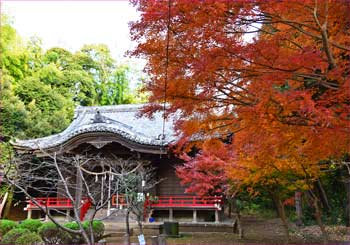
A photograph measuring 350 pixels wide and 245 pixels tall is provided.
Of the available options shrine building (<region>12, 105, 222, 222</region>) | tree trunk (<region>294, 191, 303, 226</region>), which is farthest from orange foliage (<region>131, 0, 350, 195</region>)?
tree trunk (<region>294, 191, 303, 226</region>)

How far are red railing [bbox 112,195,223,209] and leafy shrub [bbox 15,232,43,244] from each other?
465cm

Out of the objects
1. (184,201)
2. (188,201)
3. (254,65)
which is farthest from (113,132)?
(254,65)

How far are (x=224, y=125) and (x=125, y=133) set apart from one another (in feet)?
29.3

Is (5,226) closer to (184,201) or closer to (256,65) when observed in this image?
(184,201)

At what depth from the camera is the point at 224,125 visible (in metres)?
5.12

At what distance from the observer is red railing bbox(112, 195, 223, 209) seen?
13234 mm

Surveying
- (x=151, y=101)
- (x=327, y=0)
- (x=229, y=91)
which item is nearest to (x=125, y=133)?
(x=151, y=101)

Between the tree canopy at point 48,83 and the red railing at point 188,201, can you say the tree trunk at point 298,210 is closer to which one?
the red railing at point 188,201

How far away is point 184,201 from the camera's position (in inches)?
555

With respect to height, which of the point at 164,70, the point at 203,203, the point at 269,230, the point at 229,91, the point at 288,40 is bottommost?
the point at 269,230

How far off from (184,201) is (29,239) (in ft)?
22.8

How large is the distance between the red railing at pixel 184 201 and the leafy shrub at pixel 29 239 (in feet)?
15.3

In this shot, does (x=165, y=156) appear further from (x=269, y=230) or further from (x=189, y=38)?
(x=189, y=38)

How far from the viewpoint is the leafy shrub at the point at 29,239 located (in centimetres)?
832
